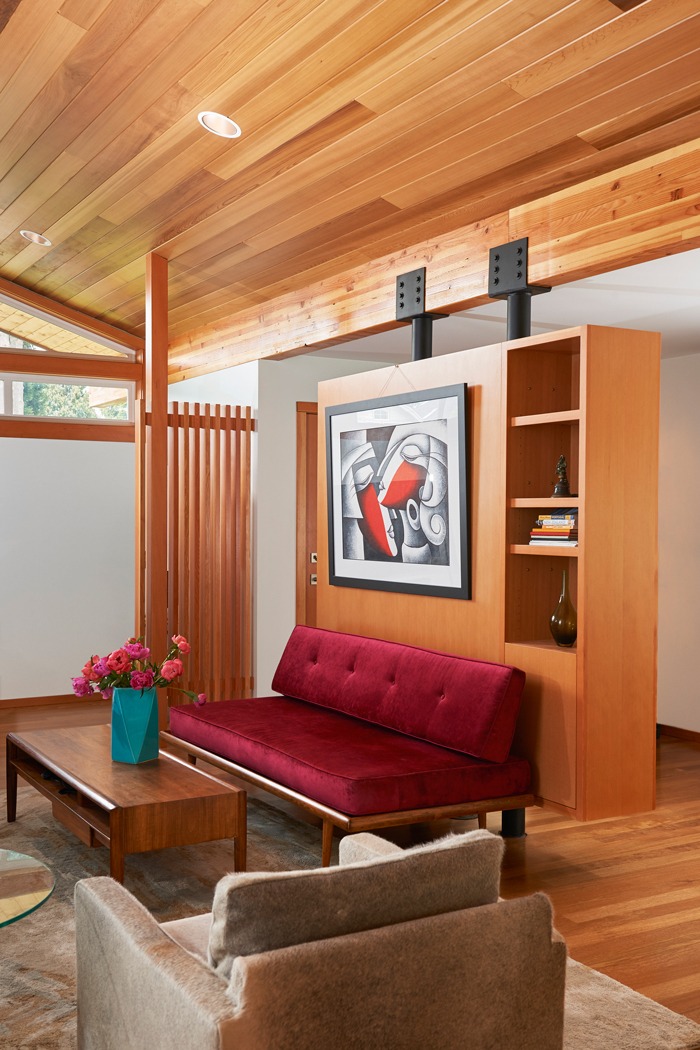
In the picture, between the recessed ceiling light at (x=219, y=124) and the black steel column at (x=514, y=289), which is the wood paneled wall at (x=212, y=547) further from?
the black steel column at (x=514, y=289)

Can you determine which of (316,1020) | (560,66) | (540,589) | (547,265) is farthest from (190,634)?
(316,1020)

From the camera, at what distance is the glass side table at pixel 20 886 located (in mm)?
2451

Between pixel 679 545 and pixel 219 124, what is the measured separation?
13.6 feet

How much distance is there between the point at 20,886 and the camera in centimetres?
263

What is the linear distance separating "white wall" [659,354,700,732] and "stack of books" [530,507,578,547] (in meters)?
2.68

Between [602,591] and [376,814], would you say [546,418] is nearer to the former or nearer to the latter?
[602,591]

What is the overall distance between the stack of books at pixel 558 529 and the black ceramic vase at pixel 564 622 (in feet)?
0.63

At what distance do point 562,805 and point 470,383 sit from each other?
186cm

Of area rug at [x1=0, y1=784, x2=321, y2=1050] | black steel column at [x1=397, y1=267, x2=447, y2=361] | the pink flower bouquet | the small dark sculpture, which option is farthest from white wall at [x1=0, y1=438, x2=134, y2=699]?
the small dark sculpture

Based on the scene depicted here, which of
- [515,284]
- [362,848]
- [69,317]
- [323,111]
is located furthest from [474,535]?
[69,317]

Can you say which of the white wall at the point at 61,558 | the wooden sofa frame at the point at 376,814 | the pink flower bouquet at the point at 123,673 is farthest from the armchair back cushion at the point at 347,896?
the white wall at the point at 61,558

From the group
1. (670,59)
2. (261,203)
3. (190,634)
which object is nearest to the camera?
(670,59)

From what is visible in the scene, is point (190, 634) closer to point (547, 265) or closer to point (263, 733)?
point (263, 733)

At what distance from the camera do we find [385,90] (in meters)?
3.55
